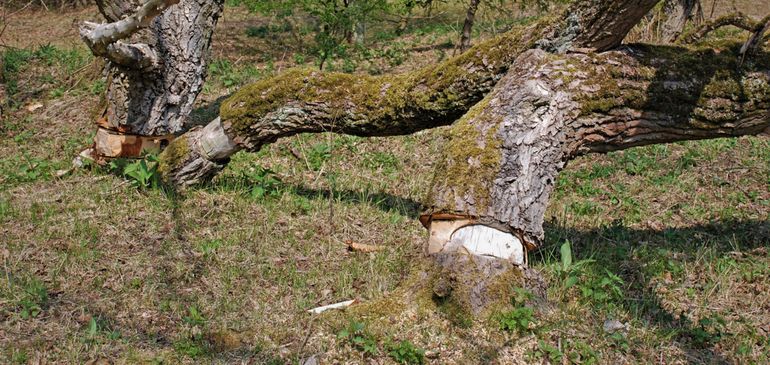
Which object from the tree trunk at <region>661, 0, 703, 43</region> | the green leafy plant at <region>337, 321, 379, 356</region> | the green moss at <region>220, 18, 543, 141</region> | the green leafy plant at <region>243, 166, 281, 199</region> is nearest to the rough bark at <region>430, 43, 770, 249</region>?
the green moss at <region>220, 18, 543, 141</region>

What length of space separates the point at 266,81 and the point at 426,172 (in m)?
2.15

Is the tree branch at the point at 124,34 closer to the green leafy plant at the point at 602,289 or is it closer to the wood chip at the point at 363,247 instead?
the wood chip at the point at 363,247

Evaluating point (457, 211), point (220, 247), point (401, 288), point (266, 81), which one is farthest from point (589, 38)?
point (220, 247)

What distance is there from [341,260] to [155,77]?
2739 millimetres

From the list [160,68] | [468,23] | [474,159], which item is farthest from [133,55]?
[468,23]

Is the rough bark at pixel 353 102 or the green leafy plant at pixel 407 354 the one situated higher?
the rough bark at pixel 353 102

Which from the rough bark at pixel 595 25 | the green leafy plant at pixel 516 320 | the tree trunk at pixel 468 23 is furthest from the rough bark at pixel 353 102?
the tree trunk at pixel 468 23

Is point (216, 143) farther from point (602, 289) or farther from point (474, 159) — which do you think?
point (602, 289)

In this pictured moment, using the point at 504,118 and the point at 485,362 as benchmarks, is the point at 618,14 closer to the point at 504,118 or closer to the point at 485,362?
the point at 504,118

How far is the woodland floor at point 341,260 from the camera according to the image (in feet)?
12.5

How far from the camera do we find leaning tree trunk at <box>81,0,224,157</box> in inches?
249

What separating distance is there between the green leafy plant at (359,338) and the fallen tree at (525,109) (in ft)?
1.54

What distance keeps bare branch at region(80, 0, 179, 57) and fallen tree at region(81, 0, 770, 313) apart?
0.13 meters

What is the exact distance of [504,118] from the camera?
14.3ft
